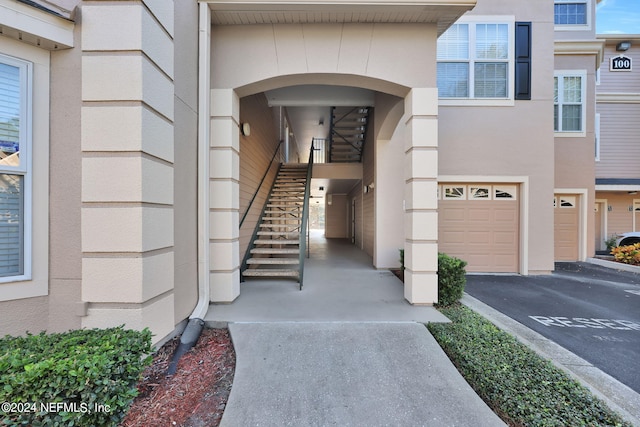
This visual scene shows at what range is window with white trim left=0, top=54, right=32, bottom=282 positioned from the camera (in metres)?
2.07

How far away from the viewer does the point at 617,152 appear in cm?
912

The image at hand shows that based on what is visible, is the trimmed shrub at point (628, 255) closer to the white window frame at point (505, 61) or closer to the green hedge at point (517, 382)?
the white window frame at point (505, 61)

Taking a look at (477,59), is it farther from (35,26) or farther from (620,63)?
(620,63)

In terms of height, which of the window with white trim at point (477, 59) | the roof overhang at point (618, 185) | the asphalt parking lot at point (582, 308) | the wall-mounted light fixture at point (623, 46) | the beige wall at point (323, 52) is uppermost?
the wall-mounted light fixture at point (623, 46)

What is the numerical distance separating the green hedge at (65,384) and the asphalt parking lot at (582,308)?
4.09 m

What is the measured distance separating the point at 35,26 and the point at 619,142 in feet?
48.4

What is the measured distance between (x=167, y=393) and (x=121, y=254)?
4.03 feet

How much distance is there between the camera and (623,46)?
9266mm

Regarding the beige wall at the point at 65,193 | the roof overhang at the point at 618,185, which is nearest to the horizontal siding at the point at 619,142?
the roof overhang at the point at 618,185

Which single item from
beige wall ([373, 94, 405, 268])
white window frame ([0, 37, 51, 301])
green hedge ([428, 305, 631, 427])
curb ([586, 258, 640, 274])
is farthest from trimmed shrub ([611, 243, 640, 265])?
white window frame ([0, 37, 51, 301])

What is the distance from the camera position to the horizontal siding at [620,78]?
9.31m

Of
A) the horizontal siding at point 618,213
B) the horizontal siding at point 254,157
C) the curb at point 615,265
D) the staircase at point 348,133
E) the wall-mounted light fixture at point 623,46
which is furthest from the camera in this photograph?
Result: the horizontal siding at point 618,213

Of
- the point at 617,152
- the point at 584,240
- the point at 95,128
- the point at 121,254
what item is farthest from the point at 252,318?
the point at 617,152

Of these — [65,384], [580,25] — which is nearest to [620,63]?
[580,25]
